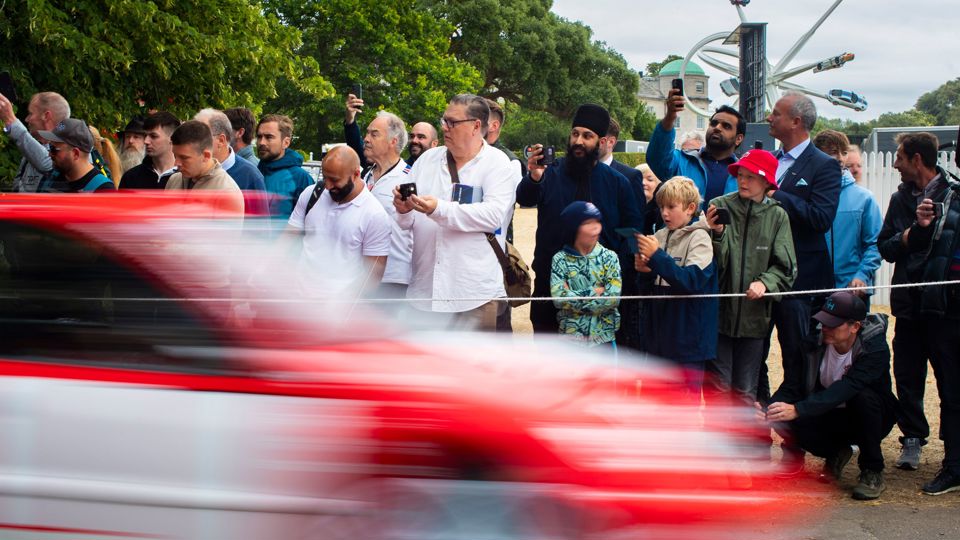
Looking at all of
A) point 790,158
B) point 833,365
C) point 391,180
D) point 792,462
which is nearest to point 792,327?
point 833,365

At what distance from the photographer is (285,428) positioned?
9.39 ft

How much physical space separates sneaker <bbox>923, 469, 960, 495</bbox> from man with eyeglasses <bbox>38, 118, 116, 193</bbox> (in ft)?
17.9

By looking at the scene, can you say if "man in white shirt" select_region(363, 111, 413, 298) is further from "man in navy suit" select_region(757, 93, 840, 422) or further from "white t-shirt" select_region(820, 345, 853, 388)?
"white t-shirt" select_region(820, 345, 853, 388)

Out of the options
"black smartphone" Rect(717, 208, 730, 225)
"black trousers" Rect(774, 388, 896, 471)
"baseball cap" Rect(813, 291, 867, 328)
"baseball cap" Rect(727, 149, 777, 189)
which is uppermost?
"baseball cap" Rect(727, 149, 777, 189)

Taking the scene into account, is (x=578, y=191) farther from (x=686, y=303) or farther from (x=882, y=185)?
(x=882, y=185)

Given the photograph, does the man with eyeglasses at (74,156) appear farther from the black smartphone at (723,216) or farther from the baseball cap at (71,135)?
the black smartphone at (723,216)

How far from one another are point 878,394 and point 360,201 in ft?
11.1

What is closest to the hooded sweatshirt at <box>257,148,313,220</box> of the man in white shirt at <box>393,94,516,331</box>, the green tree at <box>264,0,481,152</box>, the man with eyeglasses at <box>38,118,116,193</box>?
the man with eyeglasses at <box>38,118,116,193</box>

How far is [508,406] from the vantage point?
299 centimetres

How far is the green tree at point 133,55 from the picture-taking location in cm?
1294

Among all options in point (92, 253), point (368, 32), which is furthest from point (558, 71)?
point (92, 253)

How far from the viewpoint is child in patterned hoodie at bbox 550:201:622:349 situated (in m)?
6.78

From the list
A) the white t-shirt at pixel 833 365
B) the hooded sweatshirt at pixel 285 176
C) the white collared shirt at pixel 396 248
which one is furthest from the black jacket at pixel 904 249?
the hooded sweatshirt at pixel 285 176

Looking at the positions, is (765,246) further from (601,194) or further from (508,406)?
(508,406)
